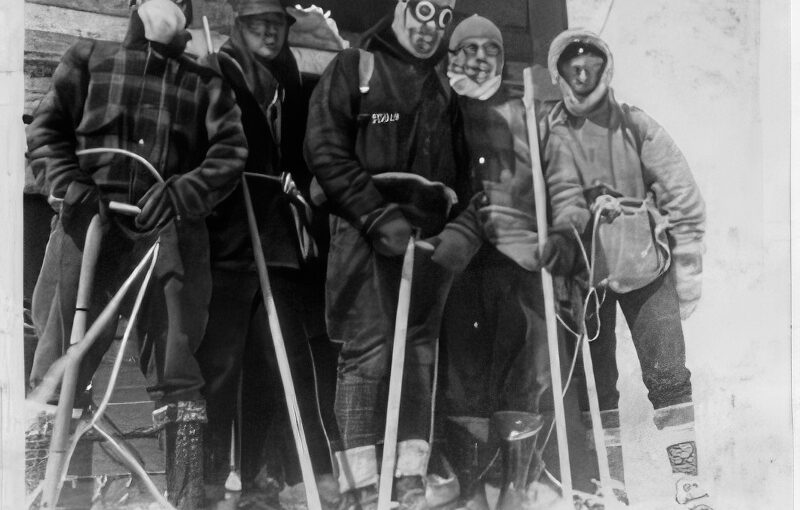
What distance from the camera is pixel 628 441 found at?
4.93m

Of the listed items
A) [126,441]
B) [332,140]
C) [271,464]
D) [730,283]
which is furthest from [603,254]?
[126,441]

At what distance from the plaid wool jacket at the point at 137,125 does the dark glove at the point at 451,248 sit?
2.98ft

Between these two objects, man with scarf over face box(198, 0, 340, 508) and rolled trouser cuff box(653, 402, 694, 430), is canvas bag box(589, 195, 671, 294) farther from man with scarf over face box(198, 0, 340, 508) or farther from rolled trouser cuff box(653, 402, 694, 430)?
man with scarf over face box(198, 0, 340, 508)

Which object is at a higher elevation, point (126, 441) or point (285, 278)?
point (285, 278)

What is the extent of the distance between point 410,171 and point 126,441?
1.64 metres

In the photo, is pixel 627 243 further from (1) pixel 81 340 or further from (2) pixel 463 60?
(1) pixel 81 340

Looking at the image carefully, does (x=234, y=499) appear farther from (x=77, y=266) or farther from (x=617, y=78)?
(x=617, y=78)

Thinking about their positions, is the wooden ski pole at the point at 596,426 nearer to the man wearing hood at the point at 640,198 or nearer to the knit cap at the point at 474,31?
the man wearing hood at the point at 640,198

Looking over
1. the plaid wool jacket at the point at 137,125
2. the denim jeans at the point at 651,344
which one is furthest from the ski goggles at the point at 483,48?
the denim jeans at the point at 651,344

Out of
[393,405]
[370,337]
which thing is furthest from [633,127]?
[393,405]

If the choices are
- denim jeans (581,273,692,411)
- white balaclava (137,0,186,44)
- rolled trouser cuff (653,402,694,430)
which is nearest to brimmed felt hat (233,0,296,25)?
white balaclava (137,0,186,44)

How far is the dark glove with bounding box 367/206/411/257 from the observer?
456cm

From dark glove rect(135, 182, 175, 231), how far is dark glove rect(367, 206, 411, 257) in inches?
33.7

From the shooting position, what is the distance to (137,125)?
4.37 meters
